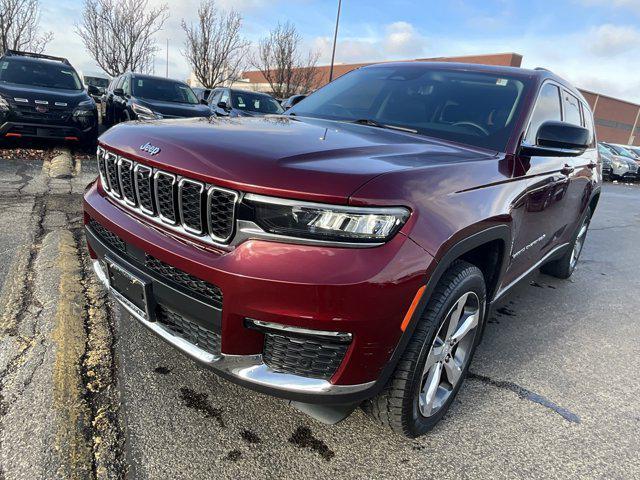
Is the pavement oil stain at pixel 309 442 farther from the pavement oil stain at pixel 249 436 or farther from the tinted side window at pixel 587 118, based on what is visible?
the tinted side window at pixel 587 118

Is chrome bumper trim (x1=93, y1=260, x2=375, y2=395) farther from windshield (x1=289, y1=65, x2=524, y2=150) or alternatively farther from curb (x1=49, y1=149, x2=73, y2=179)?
curb (x1=49, y1=149, x2=73, y2=179)

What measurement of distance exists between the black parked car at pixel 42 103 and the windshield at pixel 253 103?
3.50 meters

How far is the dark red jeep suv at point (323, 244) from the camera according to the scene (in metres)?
1.60

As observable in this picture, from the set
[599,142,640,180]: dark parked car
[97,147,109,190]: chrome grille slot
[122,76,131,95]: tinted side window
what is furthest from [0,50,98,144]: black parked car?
[599,142,640,180]: dark parked car

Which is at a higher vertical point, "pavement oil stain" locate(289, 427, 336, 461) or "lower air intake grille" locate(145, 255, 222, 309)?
"lower air intake grille" locate(145, 255, 222, 309)

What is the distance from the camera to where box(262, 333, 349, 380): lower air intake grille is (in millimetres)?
1656

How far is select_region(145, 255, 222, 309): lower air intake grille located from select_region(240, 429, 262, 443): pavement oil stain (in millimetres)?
728

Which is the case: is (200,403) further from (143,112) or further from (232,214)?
(143,112)

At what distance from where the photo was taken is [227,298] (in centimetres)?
165

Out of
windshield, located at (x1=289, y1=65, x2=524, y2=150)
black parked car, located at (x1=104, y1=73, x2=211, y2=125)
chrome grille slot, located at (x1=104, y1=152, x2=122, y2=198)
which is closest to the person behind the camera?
chrome grille slot, located at (x1=104, y1=152, x2=122, y2=198)

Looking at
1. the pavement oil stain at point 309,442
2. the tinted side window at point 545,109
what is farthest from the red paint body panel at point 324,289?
the tinted side window at point 545,109

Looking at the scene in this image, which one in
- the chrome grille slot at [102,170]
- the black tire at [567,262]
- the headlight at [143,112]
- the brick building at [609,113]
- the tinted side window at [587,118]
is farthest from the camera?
the brick building at [609,113]

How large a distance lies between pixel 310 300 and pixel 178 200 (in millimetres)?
705

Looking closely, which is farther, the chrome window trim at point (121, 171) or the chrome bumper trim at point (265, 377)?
the chrome window trim at point (121, 171)
